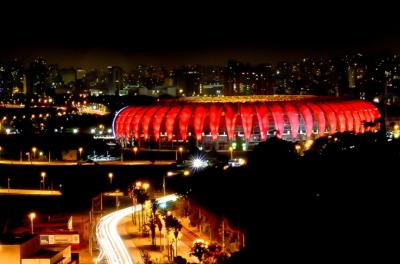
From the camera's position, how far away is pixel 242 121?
34875 millimetres

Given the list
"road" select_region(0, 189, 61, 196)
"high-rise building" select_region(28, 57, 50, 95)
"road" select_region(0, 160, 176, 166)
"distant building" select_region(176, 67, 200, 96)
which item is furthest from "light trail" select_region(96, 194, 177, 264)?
"high-rise building" select_region(28, 57, 50, 95)

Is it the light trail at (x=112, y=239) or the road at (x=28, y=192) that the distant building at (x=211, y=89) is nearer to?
the road at (x=28, y=192)

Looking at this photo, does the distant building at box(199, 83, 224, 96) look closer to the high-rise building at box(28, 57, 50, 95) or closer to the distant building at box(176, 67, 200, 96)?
the distant building at box(176, 67, 200, 96)

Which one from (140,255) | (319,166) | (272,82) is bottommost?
(140,255)

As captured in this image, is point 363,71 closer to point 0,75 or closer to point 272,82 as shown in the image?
point 272,82

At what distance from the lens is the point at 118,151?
35.0 meters

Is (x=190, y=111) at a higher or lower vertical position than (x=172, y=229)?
higher

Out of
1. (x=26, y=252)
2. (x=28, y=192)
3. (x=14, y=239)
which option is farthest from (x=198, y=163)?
(x=26, y=252)

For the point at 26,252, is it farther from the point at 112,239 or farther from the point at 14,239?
the point at 112,239

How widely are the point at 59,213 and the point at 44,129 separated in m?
28.4

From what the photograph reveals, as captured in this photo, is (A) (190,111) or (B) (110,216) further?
(A) (190,111)

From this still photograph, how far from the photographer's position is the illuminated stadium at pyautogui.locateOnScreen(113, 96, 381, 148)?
114 feet

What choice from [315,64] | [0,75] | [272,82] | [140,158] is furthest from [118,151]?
[0,75]

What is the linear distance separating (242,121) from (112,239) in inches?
728
